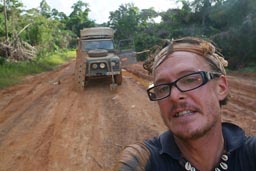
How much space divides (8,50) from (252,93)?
1623 centimetres

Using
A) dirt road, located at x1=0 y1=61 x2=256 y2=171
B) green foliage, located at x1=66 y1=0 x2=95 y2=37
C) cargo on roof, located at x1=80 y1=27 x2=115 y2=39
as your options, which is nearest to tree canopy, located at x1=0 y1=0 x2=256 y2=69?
dirt road, located at x1=0 y1=61 x2=256 y2=171

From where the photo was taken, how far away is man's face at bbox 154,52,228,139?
161 centimetres

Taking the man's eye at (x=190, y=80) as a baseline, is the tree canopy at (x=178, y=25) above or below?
below

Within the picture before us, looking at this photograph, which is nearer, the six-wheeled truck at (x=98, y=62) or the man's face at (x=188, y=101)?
the man's face at (x=188, y=101)

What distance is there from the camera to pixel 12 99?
12422 millimetres

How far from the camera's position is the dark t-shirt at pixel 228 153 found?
1.58m

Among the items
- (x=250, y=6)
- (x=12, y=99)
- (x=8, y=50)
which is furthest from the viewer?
(x=8, y=50)

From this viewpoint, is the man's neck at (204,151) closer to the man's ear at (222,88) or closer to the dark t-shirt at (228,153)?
the dark t-shirt at (228,153)

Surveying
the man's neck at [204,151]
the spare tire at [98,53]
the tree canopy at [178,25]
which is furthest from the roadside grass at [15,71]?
the man's neck at [204,151]

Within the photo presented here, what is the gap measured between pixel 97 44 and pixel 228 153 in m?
13.0

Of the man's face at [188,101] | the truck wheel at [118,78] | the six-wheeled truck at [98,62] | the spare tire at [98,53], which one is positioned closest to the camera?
the man's face at [188,101]

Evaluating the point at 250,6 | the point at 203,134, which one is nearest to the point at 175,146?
the point at 203,134

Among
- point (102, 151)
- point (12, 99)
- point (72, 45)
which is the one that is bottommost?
point (72, 45)

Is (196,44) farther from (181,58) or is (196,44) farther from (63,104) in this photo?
(63,104)
